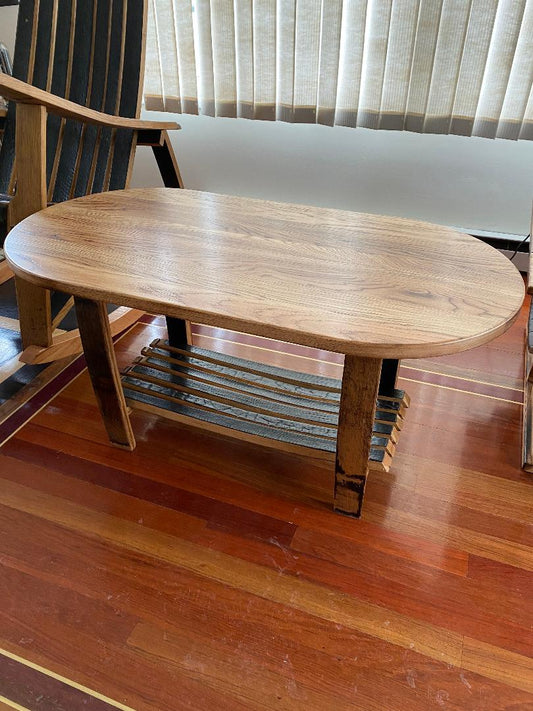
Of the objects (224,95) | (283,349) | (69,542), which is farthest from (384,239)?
(224,95)

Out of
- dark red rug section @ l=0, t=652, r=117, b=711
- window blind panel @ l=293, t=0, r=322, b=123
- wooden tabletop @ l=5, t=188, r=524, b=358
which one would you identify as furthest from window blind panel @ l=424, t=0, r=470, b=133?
dark red rug section @ l=0, t=652, r=117, b=711

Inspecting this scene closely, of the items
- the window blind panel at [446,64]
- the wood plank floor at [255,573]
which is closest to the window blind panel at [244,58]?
the window blind panel at [446,64]

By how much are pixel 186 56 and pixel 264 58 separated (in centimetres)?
31

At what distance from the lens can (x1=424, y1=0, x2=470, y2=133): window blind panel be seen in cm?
166

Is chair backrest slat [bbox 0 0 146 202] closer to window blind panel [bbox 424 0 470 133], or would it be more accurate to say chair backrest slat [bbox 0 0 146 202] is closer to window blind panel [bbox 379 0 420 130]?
window blind panel [bbox 379 0 420 130]

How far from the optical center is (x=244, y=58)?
6.34 ft

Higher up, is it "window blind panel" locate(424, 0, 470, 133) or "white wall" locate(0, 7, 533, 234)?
"window blind panel" locate(424, 0, 470, 133)

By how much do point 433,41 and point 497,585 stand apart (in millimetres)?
1607

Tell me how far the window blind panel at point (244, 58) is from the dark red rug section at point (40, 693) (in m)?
1.87

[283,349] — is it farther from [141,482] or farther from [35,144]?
[35,144]

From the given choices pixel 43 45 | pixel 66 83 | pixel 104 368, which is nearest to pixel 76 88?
pixel 66 83

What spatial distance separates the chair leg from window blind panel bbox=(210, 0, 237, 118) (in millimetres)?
1195

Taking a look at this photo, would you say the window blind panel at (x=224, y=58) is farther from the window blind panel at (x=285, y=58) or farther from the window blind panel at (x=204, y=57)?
the window blind panel at (x=285, y=58)

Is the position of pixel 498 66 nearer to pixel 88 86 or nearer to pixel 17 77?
pixel 88 86
